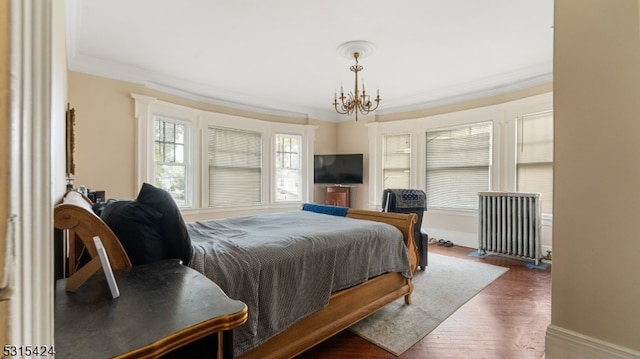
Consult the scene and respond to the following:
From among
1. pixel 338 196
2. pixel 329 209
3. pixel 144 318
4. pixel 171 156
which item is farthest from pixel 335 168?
pixel 144 318

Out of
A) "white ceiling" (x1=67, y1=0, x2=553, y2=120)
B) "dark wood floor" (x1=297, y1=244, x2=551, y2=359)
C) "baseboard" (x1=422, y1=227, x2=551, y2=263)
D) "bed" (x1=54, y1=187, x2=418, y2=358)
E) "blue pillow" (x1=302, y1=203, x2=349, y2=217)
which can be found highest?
"white ceiling" (x1=67, y1=0, x2=553, y2=120)

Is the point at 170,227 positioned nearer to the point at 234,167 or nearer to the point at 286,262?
the point at 286,262

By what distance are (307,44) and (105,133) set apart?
271 cm

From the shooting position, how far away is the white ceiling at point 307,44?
242 centimetres

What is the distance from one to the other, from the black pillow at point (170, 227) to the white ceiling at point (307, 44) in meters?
1.81

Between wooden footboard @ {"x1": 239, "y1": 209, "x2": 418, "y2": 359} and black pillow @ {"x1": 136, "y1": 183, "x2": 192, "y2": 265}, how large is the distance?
0.61m

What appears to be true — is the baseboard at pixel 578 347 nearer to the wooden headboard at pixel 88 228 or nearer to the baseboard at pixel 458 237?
the wooden headboard at pixel 88 228

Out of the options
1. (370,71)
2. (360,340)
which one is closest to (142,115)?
(370,71)

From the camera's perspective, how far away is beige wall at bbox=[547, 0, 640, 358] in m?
1.43

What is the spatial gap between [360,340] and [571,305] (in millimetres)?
1296

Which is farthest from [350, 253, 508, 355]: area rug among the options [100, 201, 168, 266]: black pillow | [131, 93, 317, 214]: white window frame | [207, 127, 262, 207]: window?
[207, 127, 262, 207]: window

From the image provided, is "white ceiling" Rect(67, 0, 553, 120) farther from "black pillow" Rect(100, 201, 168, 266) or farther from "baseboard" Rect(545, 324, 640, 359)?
"baseboard" Rect(545, 324, 640, 359)

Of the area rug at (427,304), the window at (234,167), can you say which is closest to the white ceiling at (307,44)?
the window at (234,167)

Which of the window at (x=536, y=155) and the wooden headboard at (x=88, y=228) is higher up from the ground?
the window at (x=536, y=155)
